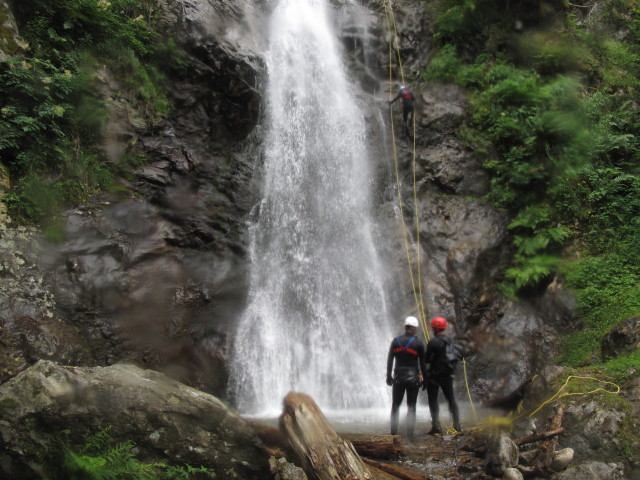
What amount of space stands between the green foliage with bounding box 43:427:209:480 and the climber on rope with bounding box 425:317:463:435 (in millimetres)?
3376

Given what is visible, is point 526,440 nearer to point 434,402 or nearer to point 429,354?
point 434,402

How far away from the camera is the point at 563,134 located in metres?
11.0

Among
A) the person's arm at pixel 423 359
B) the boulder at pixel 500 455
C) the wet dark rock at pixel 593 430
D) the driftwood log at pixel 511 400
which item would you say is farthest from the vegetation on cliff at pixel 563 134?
the person's arm at pixel 423 359

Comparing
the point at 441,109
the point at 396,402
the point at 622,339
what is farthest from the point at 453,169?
the point at 396,402

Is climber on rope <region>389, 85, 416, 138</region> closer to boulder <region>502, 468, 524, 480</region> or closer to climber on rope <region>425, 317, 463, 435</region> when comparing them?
climber on rope <region>425, 317, 463, 435</region>

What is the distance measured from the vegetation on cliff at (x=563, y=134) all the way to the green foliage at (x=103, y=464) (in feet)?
19.7

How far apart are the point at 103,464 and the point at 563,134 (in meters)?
11.8

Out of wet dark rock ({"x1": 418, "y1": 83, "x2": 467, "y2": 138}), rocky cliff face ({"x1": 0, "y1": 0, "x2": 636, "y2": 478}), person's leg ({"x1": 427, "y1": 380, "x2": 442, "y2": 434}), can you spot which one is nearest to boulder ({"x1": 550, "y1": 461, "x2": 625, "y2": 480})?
rocky cliff face ({"x1": 0, "y1": 0, "x2": 636, "y2": 478})

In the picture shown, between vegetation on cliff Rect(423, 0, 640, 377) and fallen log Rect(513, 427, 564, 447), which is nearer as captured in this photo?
fallen log Rect(513, 427, 564, 447)

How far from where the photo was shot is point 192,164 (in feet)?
35.2

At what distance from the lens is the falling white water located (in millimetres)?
8984

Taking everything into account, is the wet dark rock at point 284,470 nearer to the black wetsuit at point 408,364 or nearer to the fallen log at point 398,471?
the fallen log at point 398,471

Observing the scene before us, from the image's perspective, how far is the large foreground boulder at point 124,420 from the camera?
387 centimetres

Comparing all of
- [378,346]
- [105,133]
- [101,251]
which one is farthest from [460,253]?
[105,133]
